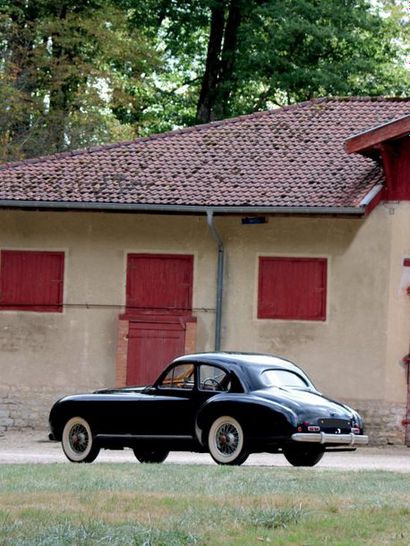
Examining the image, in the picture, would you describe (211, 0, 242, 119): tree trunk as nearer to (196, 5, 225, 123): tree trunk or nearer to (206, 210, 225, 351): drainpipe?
(196, 5, 225, 123): tree trunk

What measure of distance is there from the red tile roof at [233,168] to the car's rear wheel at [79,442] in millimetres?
8392

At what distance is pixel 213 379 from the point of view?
1945 centimetres

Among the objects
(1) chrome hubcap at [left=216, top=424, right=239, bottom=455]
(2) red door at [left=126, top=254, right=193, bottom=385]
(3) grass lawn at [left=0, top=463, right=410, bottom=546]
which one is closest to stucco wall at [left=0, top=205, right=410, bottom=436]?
(2) red door at [left=126, top=254, right=193, bottom=385]

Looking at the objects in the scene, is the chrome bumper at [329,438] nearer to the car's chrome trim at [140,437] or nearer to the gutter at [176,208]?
the car's chrome trim at [140,437]

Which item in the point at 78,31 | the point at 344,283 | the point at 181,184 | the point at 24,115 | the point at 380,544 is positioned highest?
the point at 78,31

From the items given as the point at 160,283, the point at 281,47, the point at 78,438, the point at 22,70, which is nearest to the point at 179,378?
the point at 78,438

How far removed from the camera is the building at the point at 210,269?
27672mm

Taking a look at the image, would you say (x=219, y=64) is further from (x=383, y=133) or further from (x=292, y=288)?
(x=383, y=133)

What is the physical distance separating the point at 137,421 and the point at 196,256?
934 cm

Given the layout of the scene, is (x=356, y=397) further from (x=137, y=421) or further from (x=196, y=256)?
(x=137, y=421)

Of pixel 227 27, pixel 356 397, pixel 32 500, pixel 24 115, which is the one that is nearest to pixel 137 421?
pixel 32 500

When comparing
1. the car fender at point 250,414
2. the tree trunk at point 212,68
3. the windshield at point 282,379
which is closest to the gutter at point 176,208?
the windshield at point 282,379

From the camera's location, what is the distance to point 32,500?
12.8 m

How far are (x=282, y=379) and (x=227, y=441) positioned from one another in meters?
1.32
